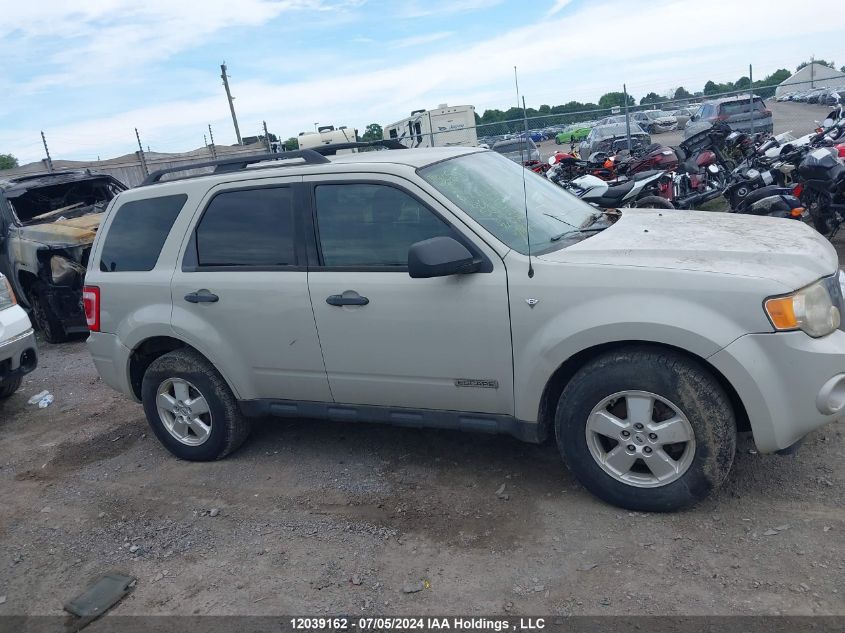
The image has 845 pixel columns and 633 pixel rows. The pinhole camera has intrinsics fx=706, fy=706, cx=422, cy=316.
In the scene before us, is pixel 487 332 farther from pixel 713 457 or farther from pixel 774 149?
pixel 774 149

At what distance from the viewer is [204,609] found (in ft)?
10.7

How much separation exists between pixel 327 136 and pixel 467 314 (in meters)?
24.4

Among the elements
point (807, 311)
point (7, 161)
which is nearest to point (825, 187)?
point (807, 311)

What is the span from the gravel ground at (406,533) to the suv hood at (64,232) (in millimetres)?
3839

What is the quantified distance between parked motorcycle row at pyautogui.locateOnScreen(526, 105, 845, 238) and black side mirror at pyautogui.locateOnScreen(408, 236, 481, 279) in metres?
5.18

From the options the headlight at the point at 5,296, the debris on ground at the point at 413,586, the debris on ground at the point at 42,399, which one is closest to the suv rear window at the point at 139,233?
the headlight at the point at 5,296

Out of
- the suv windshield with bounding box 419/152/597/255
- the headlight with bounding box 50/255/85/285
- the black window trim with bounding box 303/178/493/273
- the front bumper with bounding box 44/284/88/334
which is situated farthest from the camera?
the front bumper with bounding box 44/284/88/334

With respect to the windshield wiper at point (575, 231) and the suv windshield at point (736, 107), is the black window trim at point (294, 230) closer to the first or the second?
the windshield wiper at point (575, 231)

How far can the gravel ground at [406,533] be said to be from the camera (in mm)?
3037

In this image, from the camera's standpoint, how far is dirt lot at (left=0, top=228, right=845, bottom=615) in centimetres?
304

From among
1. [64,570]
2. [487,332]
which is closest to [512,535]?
[487,332]

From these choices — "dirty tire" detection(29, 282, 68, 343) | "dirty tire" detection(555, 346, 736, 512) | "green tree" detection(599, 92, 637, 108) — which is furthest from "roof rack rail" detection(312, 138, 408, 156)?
"green tree" detection(599, 92, 637, 108)

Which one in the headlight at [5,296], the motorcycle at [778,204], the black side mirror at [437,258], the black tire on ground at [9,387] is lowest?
the black tire on ground at [9,387]

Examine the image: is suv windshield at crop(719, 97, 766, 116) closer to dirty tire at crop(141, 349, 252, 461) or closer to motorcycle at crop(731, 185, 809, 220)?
motorcycle at crop(731, 185, 809, 220)
